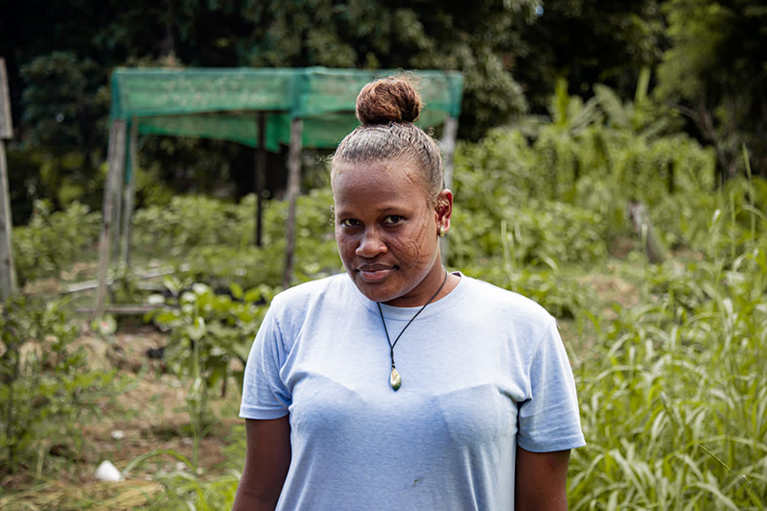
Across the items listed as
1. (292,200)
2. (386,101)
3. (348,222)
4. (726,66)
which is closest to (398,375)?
(348,222)

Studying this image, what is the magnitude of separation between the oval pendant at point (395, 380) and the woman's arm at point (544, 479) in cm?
29

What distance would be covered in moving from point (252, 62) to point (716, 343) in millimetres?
11238

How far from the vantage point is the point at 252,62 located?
12734 mm

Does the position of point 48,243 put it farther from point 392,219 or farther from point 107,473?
point 392,219

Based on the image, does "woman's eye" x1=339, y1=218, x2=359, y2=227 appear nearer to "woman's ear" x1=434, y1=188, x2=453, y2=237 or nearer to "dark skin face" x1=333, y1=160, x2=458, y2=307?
"dark skin face" x1=333, y1=160, x2=458, y2=307

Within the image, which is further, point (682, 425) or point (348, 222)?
point (682, 425)

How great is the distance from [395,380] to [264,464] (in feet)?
1.22

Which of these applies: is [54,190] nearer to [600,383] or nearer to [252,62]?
[252,62]

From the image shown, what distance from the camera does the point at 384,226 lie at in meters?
1.37

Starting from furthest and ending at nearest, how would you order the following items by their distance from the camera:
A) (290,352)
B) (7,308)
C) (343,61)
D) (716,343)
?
1. (343,61)
2. (7,308)
3. (716,343)
4. (290,352)

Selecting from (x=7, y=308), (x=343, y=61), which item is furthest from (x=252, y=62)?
(x=7, y=308)

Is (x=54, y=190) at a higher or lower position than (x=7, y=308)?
lower

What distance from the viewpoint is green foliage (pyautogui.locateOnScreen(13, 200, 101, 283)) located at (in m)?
6.57

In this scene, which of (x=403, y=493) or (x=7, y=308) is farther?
(x=7, y=308)
